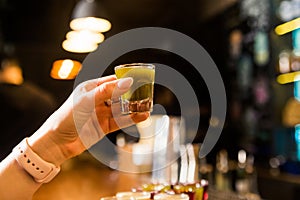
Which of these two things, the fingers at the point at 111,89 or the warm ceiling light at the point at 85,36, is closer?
the fingers at the point at 111,89

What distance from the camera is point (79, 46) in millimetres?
3047

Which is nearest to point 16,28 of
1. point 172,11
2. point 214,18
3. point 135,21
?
point 135,21

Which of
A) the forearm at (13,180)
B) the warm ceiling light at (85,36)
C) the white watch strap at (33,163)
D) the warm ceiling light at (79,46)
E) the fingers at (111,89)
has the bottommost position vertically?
the forearm at (13,180)

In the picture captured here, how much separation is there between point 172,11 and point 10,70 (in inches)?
74.4

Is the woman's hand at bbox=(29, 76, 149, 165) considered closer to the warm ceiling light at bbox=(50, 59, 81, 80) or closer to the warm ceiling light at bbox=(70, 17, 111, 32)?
the warm ceiling light at bbox=(50, 59, 81, 80)

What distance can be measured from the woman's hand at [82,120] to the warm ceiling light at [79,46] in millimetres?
1752

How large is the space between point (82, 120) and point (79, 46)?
6.33ft

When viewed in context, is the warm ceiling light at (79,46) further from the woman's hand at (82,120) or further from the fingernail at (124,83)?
the fingernail at (124,83)

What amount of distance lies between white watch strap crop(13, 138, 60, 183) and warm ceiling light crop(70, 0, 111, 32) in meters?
2.03

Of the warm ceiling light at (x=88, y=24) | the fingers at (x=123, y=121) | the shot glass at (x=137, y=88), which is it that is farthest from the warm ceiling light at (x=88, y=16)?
the shot glass at (x=137, y=88)

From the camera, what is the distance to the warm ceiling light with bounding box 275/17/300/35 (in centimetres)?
399

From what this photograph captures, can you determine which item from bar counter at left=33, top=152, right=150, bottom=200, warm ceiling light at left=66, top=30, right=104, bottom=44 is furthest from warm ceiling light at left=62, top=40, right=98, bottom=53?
bar counter at left=33, top=152, right=150, bottom=200

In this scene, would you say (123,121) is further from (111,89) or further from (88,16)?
(88,16)

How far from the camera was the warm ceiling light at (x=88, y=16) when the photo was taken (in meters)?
3.21
